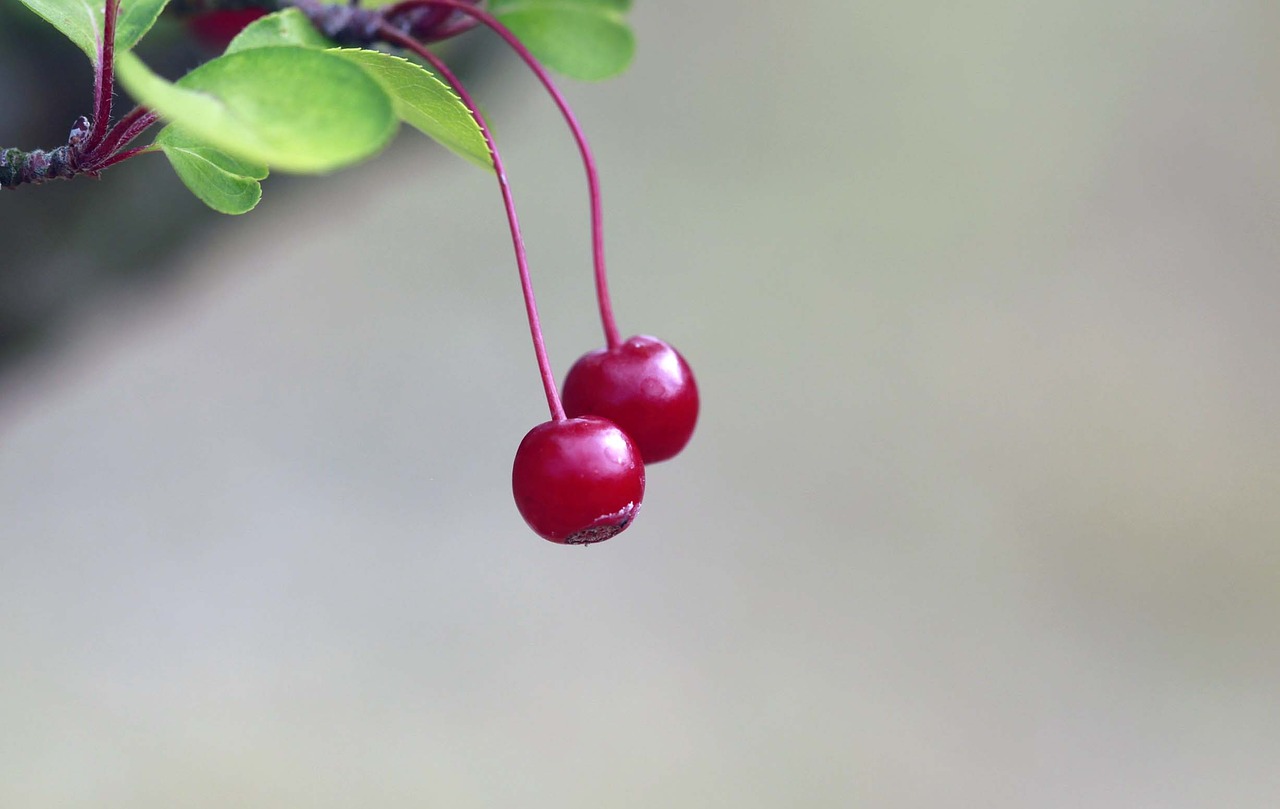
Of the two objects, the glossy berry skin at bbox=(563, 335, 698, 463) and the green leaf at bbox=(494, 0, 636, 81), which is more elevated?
the green leaf at bbox=(494, 0, 636, 81)

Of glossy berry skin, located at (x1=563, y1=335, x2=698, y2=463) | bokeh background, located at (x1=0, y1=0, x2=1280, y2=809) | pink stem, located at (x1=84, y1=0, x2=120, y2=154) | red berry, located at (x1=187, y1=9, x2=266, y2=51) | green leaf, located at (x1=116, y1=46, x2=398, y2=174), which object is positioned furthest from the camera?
bokeh background, located at (x1=0, y1=0, x2=1280, y2=809)

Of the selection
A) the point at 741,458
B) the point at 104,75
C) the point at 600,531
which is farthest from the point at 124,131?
the point at 741,458

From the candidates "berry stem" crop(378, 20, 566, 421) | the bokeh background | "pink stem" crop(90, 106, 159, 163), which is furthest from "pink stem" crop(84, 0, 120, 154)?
the bokeh background

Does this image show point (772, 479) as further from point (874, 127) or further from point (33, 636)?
point (33, 636)

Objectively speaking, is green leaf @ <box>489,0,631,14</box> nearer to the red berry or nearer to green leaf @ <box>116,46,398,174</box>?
the red berry

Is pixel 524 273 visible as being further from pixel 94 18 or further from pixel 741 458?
pixel 741 458

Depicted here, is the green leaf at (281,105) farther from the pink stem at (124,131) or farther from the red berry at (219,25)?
the red berry at (219,25)
